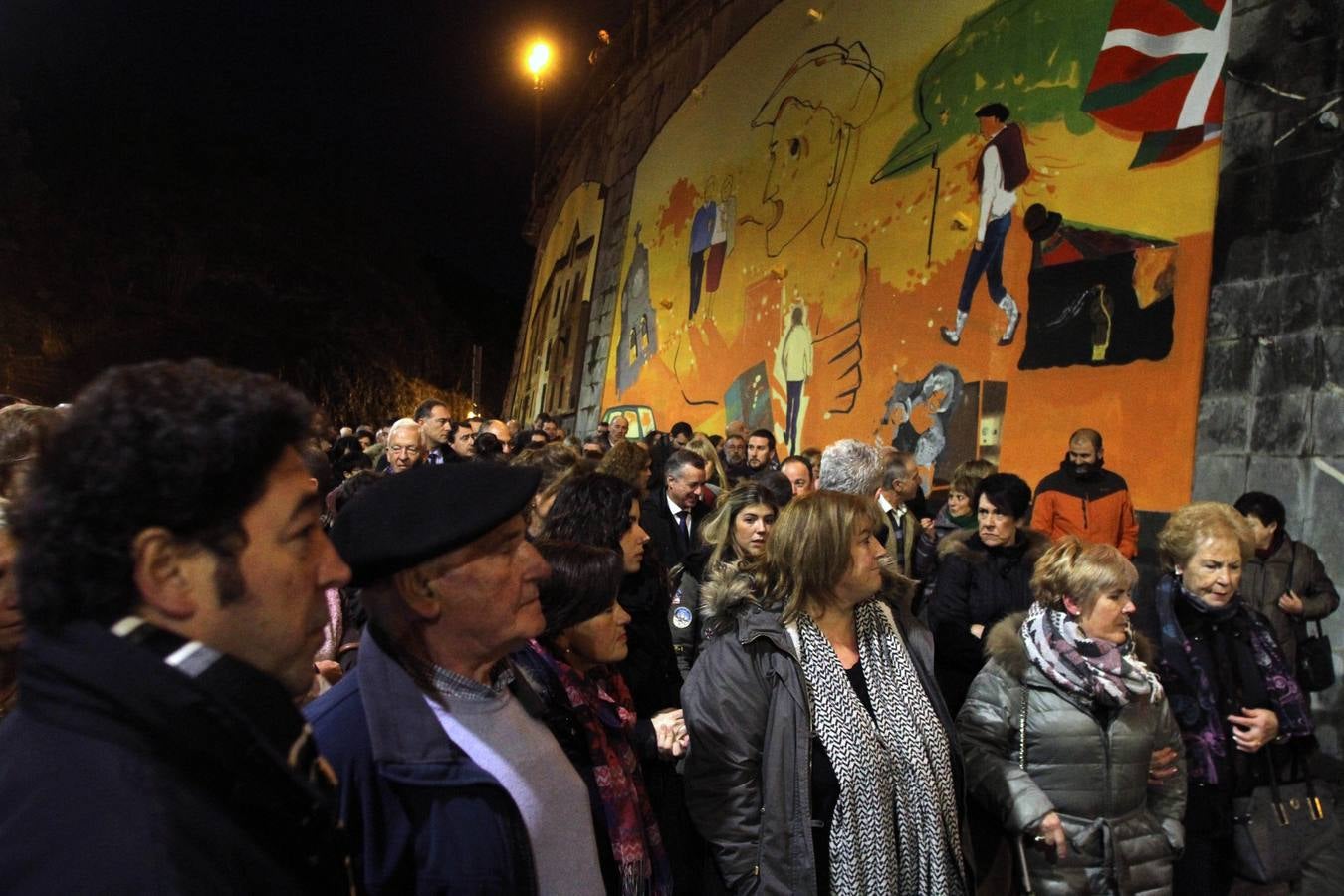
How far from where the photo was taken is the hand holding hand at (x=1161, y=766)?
3100 mm

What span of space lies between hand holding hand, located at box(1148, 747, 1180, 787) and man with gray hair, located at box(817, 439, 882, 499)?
2122 millimetres

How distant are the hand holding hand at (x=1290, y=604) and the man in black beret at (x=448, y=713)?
4.43 m

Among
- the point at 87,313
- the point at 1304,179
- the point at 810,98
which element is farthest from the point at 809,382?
the point at 87,313

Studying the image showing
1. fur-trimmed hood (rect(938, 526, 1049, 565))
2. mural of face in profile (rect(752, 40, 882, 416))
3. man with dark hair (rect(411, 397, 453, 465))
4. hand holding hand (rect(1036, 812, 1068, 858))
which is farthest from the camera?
mural of face in profile (rect(752, 40, 882, 416))

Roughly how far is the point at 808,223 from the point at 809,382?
7.15 feet

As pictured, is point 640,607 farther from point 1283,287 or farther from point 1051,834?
point 1283,287

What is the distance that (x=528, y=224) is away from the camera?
27.9 m

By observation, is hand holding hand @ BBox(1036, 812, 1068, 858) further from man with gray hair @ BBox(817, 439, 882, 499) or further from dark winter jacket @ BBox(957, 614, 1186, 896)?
man with gray hair @ BBox(817, 439, 882, 499)

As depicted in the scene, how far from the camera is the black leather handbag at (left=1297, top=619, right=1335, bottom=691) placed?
457 centimetres

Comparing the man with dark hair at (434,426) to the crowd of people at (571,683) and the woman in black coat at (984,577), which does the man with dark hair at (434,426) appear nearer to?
the crowd of people at (571,683)

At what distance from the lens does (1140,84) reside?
750cm

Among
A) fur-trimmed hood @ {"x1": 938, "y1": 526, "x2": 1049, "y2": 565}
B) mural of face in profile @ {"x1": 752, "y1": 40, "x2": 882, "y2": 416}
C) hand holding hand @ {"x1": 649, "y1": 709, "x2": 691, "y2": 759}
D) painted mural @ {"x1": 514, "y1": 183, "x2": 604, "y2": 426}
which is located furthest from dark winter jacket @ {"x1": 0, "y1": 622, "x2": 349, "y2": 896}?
painted mural @ {"x1": 514, "y1": 183, "x2": 604, "y2": 426}

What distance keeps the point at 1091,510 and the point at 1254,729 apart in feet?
11.4

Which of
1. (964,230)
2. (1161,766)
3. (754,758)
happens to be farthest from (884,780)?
(964,230)
